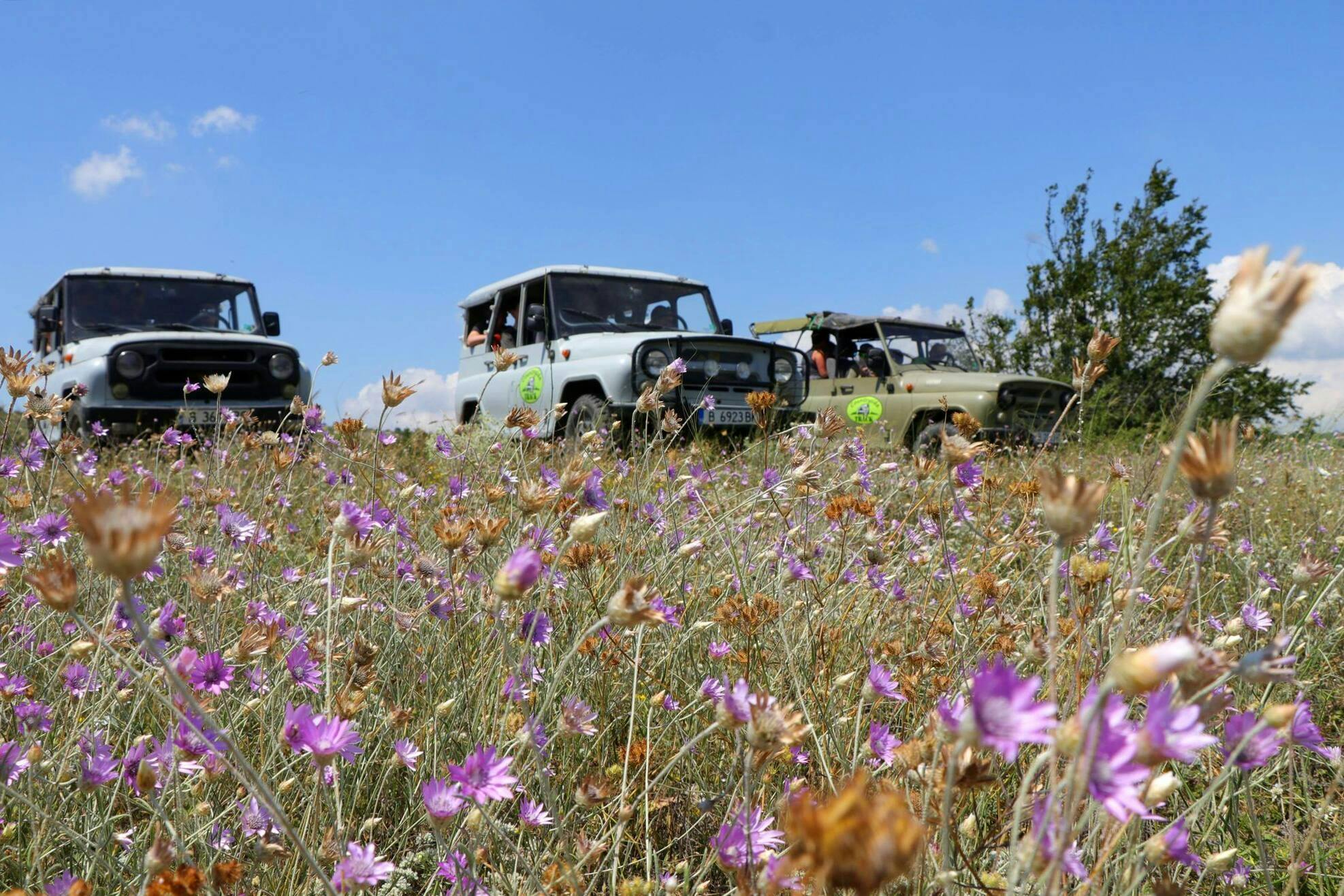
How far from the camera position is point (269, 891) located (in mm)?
1214

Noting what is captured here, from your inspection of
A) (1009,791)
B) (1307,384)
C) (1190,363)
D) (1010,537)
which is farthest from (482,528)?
(1307,384)

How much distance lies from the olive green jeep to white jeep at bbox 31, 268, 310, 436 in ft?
16.2

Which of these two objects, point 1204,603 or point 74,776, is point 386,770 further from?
point 1204,603

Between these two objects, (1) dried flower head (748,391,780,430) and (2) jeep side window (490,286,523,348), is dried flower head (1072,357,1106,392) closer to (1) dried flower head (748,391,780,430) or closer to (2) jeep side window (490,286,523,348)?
(1) dried flower head (748,391,780,430)

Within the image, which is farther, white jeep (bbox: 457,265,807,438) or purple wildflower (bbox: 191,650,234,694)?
white jeep (bbox: 457,265,807,438)

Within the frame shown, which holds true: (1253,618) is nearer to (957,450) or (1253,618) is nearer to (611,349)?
(957,450)

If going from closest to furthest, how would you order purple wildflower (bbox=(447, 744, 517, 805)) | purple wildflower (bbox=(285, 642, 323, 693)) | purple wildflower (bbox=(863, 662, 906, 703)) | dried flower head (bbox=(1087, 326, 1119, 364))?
purple wildflower (bbox=(447, 744, 517, 805))
purple wildflower (bbox=(863, 662, 906, 703))
purple wildflower (bbox=(285, 642, 323, 693))
dried flower head (bbox=(1087, 326, 1119, 364))

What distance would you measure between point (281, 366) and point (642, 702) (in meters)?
7.25

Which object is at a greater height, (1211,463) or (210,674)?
(1211,463)

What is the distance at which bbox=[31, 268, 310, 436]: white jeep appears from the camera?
7172 mm

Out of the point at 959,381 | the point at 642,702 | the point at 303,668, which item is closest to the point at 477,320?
the point at 959,381

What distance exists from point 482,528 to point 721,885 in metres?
0.70

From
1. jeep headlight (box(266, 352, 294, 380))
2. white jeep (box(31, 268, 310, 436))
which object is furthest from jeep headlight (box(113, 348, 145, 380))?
jeep headlight (box(266, 352, 294, 380))

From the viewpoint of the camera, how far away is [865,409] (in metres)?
8.54
